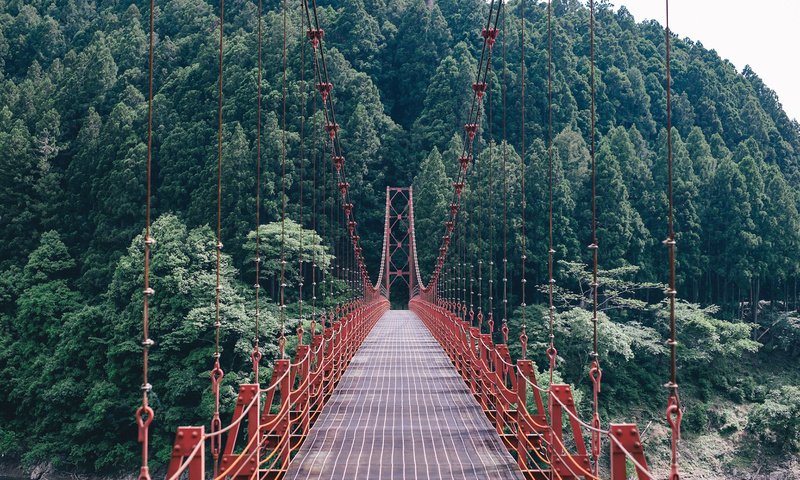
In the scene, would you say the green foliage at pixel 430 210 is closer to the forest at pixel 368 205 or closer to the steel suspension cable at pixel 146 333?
the forest at pixel 368 205

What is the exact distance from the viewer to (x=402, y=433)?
7305 millimetres

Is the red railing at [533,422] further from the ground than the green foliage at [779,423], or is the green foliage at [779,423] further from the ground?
the red railing at [533,422]

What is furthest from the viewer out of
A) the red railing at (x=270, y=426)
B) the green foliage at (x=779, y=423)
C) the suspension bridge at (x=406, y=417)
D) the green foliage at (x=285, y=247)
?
the green foliage at (x=285, y=247)

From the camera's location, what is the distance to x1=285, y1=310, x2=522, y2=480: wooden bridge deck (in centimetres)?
585

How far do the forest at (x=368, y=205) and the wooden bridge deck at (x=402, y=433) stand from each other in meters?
3.29

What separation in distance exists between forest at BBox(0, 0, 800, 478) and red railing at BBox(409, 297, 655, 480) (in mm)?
3900

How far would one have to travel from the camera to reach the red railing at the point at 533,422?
4004 mm

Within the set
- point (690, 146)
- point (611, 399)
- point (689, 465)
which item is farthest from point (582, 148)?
point (689, 465)

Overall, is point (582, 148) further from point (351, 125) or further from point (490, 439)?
point (490, 439)

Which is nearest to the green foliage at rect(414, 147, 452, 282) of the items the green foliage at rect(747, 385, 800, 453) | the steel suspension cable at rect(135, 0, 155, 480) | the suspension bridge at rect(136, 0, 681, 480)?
the green foliage at rect(747, 385, 800, 453)

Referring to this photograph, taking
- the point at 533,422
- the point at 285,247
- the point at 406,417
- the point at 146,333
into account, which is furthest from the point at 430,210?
the point at 146,333

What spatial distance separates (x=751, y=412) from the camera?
25.9 m

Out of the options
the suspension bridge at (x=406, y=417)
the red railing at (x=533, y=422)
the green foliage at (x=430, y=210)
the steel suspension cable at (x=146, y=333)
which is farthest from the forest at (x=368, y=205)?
the steel suspension cable at (x=146, y=333)

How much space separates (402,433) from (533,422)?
1.83m
